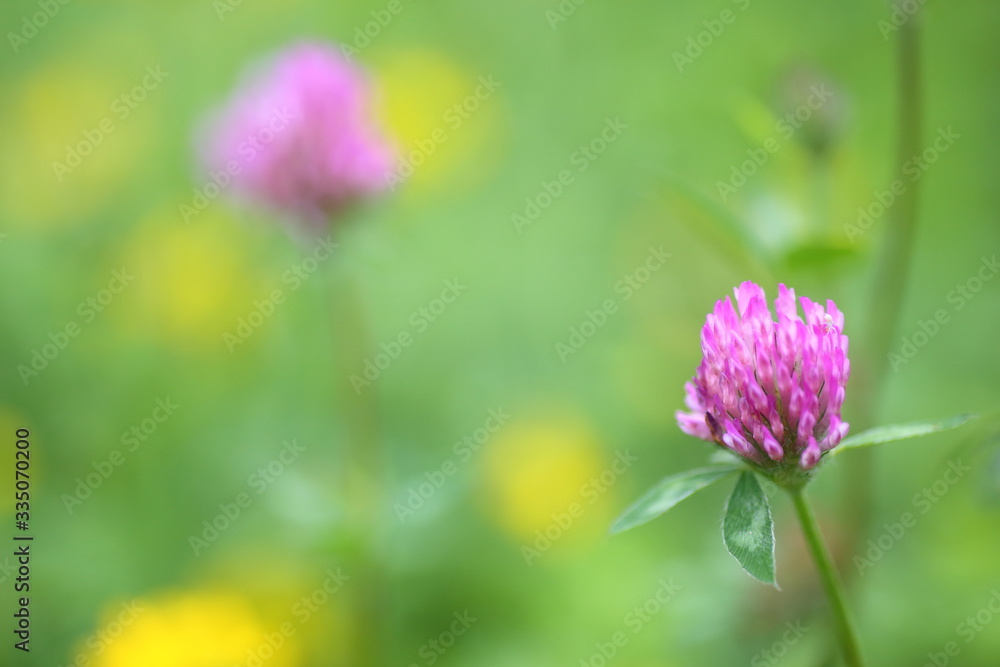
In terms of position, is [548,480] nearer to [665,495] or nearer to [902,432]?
[665,495]

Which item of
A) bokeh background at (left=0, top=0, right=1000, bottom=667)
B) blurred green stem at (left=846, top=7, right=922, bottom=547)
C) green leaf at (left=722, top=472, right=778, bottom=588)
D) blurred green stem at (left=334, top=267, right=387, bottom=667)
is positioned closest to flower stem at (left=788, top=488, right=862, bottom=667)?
green leaf at (left=722, top=472, right=778, bottom=588)

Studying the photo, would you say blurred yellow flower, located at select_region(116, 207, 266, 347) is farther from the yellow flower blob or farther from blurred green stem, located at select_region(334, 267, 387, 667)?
the yellow flower blob

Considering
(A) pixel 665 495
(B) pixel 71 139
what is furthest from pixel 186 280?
(A) pixel 665 495

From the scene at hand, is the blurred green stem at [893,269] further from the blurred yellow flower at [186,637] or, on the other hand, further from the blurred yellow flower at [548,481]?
the blurred yellow flower at [186,637]

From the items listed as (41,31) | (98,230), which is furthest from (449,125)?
(41,31)

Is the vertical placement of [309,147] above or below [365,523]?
above
